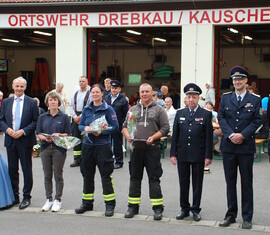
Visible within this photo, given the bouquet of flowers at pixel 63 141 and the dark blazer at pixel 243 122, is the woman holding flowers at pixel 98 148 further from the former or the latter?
the dark blazer at pixel 243 122

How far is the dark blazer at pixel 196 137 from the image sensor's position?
7.08 m

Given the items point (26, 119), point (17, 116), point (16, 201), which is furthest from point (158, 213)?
point (17, 116)

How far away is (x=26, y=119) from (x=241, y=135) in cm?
332

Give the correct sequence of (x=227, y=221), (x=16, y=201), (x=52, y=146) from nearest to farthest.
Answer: (x=227, y=221) < (x=52, y=146) < (x=16, y=201)

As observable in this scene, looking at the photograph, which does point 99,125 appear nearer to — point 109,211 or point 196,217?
point 109,211

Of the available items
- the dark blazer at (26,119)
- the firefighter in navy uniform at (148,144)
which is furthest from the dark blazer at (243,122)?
the dark blazer at (26,119)

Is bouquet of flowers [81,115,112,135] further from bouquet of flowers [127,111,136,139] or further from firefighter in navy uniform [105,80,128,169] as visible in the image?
firefighter in navy uniform [105,80,128,169]

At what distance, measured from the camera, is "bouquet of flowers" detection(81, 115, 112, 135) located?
24.3 feet

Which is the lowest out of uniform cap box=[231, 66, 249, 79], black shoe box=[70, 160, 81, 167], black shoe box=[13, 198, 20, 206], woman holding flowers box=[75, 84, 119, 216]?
black shoe box=[13, 198, 20, 206]

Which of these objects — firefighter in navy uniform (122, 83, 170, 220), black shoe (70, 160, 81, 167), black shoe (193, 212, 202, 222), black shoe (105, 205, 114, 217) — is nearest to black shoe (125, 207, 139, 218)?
firefighter in navy uniform (122, 83, 170, 220)

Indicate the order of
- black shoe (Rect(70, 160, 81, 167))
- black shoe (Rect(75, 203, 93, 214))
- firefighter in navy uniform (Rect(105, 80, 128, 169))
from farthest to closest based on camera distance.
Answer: black shoe (Rect(70, 160, 81, 167)) < firefighter in navy uniform (Rect(105, 80, 128, 169)) < black shoe (Rect(75, 203, 93, 214))

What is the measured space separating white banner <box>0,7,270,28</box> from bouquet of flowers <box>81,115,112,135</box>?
919 centimetres

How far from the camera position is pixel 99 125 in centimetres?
743

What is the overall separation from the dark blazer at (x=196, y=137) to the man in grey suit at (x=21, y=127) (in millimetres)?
2369
